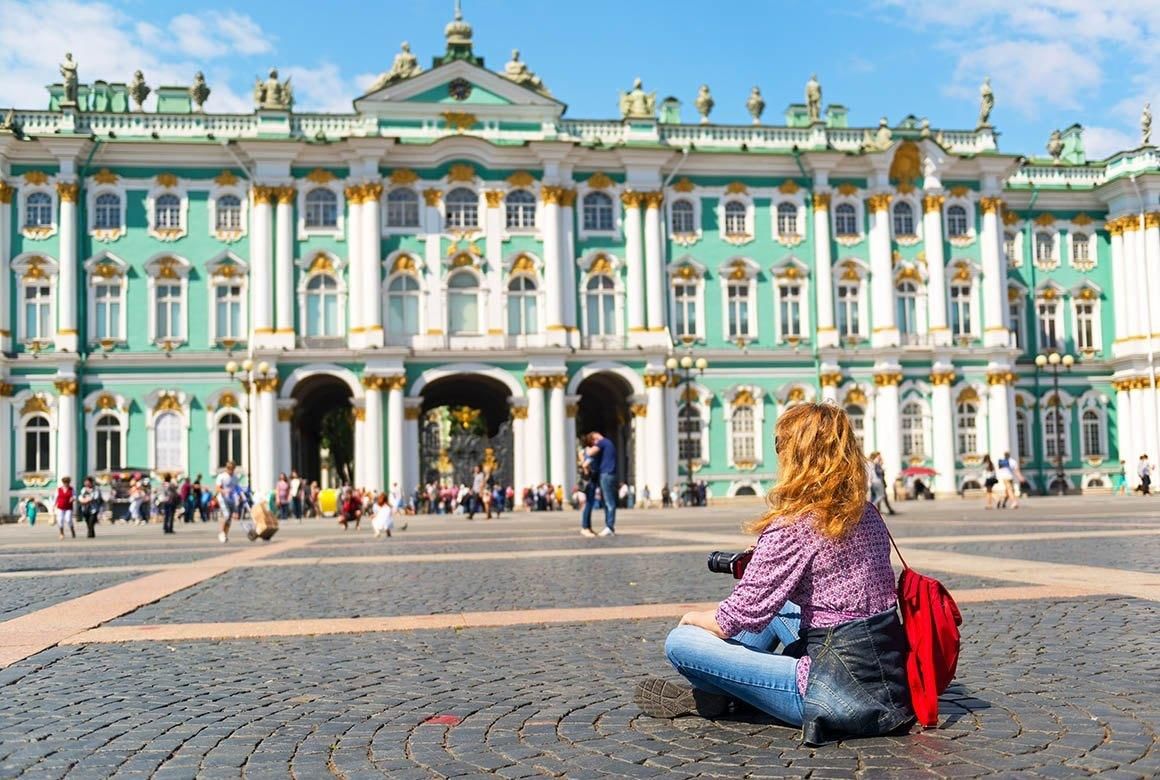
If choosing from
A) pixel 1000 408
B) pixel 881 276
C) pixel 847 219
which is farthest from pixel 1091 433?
pixel 847 219

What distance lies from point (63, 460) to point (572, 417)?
18.4m

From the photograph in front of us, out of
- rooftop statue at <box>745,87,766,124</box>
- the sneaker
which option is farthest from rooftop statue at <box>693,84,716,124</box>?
the sneaker

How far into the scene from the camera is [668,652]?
5.92 m

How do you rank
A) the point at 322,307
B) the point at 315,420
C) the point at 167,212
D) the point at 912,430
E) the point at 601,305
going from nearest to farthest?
the point at 322,307 → the point at 167,212 → the point at 601,305 → the point at 912,430 → the point at 315,420

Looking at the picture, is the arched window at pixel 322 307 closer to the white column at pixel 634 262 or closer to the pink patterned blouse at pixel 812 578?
the white column at pixel 634 262

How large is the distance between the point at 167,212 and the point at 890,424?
2870cm

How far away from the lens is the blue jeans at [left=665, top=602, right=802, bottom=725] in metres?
5.50

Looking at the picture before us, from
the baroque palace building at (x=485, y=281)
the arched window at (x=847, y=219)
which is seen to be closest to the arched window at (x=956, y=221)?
the baroque palace building at (x=485, y=281)

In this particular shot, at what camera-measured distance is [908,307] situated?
50.3 metres

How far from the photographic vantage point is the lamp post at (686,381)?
149ft

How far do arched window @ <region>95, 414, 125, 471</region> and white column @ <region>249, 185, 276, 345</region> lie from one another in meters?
6.15

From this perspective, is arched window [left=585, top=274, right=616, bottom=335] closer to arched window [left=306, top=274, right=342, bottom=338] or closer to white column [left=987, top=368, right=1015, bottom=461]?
arched window [left=306, top=274, right=342, bottom=338]

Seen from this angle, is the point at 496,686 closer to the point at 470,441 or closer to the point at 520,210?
the point at 520,210

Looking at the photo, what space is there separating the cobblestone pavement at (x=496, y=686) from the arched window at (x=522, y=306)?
3295cm
